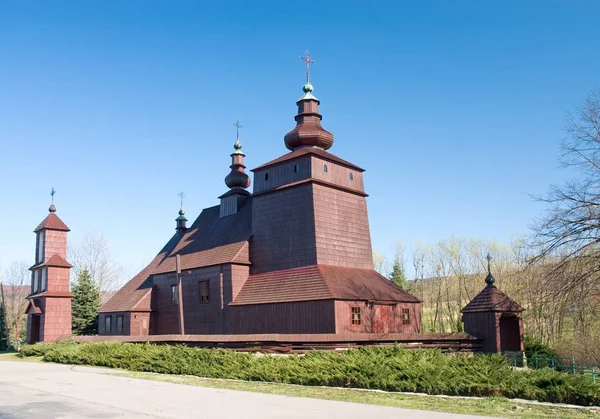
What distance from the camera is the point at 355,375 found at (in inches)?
661

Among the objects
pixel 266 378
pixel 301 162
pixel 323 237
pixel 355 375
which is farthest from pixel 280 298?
pixel 355 375

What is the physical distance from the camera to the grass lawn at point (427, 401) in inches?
470

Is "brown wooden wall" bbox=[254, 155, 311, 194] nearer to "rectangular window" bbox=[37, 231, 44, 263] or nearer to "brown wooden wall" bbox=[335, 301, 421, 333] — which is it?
"brown wooden wall" bbox=[335, 301, 421, 333]

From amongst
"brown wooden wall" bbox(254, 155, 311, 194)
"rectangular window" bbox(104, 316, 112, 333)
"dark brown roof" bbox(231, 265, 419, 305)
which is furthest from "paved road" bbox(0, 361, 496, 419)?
"rectangular window" bbox(104, 316, 112, 333)

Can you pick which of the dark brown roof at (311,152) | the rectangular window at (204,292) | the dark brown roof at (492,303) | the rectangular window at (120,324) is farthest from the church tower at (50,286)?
the dark brown roof at (492,303)

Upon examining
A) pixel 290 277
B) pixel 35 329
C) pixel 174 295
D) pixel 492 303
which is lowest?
pixel 35 329

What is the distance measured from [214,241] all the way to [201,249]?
48.0 inches

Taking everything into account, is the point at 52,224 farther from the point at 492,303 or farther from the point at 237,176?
the point at 492,303

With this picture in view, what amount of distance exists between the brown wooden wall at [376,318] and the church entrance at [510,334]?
20.0 feet

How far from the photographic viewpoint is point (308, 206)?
33219 mm

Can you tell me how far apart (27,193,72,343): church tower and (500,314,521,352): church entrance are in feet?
103

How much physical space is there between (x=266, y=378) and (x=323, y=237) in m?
14.7

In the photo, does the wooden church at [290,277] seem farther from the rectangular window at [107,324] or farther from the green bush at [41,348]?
the green bush at [41,348]

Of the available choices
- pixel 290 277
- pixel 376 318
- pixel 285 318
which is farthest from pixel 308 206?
pixel 376 318
